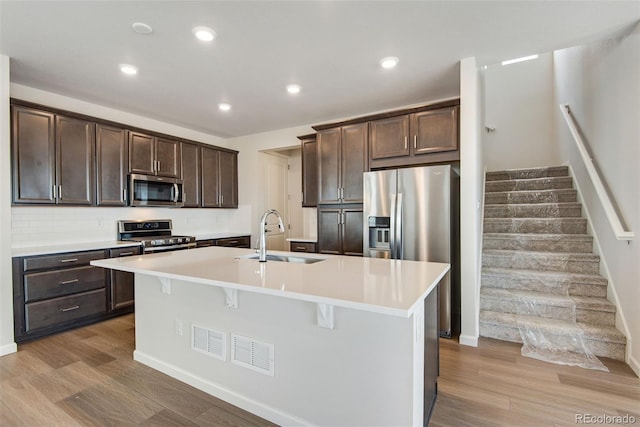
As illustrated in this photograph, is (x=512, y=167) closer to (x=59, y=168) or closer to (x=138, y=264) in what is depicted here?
(x=138, y=264)

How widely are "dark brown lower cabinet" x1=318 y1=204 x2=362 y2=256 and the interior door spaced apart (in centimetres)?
142

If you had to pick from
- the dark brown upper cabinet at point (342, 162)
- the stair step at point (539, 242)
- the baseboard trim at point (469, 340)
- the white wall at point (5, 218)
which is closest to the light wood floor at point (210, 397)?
the baseboard trim at point (469, 340)

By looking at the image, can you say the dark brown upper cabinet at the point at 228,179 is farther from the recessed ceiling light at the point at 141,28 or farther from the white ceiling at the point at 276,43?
the recessed ceiling light at the point at 141,28

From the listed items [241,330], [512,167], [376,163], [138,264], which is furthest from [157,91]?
[512,167]

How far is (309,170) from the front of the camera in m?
4.60

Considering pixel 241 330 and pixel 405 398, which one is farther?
pixel 241 330

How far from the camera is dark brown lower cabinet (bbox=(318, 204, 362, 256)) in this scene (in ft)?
12.9

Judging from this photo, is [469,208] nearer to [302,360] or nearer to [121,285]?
[302,360]

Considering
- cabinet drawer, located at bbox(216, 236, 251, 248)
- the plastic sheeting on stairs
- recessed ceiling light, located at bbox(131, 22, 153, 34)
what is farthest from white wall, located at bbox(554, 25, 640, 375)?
cabinet drawer, located at bbox(216, 236, 251, 248)

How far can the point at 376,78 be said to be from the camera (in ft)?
10.4

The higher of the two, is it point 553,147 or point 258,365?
point 553,147

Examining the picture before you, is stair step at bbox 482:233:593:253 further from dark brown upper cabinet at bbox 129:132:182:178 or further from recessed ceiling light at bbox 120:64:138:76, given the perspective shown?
dark brown upper cabinet at bbox 129:132:182:178

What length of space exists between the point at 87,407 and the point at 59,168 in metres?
2.55

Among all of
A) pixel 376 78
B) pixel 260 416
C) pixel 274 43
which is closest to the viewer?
pixel 260 416
